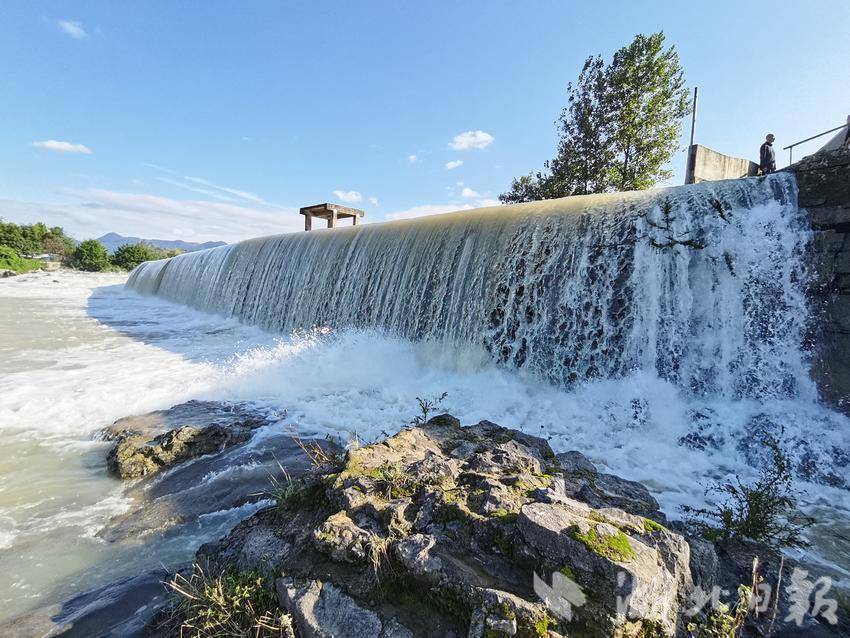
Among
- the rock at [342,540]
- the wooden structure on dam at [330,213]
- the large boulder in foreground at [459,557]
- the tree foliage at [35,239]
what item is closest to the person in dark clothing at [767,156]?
the large boulder in foreground at [459,557]

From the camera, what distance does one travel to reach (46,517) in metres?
3.23

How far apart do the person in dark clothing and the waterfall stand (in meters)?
4.96

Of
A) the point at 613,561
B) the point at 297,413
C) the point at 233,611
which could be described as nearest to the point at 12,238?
the point at 297,413

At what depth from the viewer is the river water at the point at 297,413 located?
2.93 meters

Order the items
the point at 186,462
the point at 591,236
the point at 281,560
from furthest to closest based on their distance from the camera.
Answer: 1. the point at 591,236
2. the point at 186,462
3. the point at 281,560

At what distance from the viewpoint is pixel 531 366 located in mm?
6898

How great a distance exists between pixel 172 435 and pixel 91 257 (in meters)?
46.8

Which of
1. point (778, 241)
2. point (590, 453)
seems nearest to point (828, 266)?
point (778, 241)

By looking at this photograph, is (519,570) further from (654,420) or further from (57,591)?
(654,420)

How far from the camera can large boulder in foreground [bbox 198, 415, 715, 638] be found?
1.57m

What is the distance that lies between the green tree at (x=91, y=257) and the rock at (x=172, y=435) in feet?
147

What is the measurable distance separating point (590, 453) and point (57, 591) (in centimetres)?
490

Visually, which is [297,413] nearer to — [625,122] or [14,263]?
[625,122]

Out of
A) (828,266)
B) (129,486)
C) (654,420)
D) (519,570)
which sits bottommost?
(129,486)
